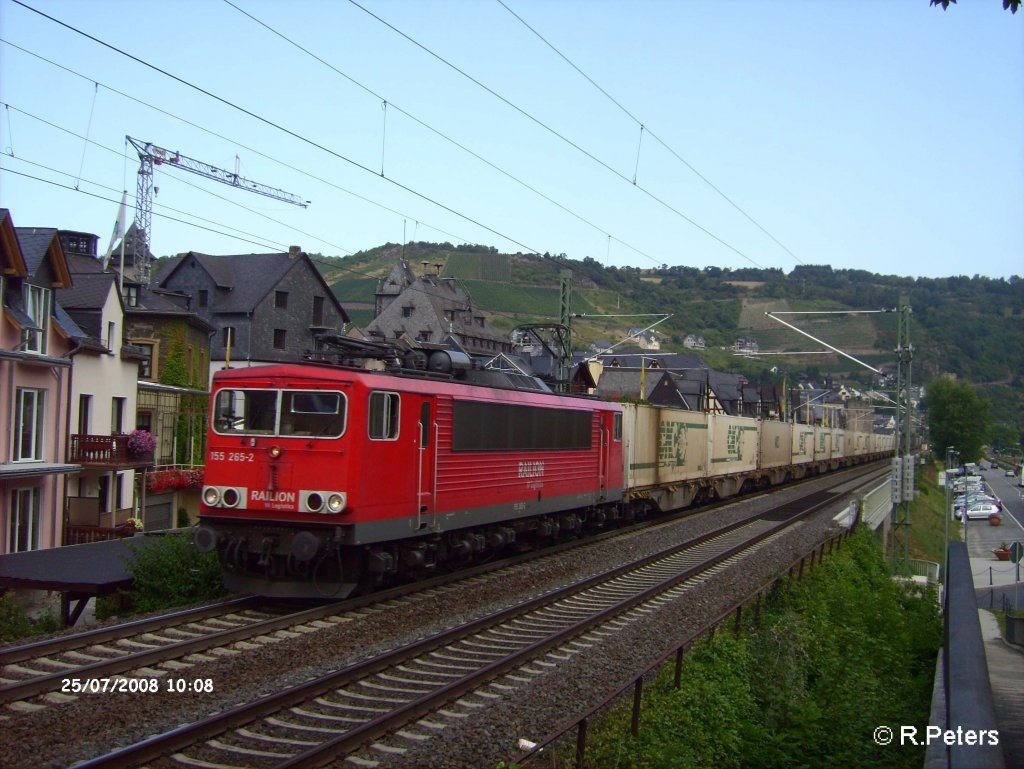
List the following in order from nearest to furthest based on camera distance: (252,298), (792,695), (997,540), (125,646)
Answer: (125,646), (792,695), (252,298), (997,540)

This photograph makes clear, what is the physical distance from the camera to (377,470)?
1312cm

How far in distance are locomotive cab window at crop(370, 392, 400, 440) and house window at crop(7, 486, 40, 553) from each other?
14.2 m

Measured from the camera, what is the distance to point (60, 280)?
25078 millimetres

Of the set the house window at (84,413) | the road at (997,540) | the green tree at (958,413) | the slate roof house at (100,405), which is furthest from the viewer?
the green tree at (958,413)

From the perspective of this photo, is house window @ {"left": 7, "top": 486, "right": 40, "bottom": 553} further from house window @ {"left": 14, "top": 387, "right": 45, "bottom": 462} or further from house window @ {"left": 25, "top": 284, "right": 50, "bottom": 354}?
house window @ {"left": 25, "top": 284, "right": 50, "bottom": 354}

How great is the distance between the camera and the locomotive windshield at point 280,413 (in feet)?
42.3

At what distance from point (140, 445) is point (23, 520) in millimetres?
4007

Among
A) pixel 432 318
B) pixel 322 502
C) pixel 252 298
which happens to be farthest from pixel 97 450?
pixel 432 318

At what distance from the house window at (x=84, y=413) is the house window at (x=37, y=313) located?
3030 millimetres

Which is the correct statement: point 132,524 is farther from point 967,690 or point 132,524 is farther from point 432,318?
point 432,318

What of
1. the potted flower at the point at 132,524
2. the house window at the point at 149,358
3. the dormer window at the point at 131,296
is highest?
the dormer window at the point at 131,296

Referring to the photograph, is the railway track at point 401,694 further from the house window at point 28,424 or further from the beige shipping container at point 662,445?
the house window at point 28,424

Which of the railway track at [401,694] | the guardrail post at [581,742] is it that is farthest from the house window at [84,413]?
the guardrail post at [581,742]

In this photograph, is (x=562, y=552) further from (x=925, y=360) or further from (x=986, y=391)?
(x=986, y=391)
